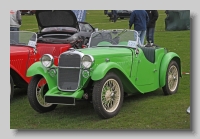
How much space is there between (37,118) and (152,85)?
249 cm

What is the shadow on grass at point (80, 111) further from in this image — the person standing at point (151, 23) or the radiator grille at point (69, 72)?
the person standing at point (151, 23)

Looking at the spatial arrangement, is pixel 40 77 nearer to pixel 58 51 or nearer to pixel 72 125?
pixel 72 125

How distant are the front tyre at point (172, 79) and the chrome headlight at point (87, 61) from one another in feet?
7.59

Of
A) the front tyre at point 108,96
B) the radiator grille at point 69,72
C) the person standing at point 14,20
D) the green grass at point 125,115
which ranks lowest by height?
the green grass at point 125,115


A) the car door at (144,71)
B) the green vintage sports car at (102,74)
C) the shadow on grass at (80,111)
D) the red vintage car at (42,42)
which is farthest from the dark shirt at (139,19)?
the shadow on grass at (80,111)

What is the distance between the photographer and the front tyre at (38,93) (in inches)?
262

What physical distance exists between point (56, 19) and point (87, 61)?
3.66 metres

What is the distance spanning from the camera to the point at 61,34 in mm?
9758

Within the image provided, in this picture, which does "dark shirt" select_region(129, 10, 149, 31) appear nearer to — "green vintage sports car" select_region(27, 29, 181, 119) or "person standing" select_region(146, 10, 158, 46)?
"person standing" select_region(146, 10, 158, 46)

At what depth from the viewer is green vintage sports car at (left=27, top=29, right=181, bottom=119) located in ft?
20.3

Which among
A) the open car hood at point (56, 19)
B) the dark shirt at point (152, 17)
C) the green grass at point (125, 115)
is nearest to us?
the green grass at point (125, 115)

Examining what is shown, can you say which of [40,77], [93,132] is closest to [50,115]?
[40,77]

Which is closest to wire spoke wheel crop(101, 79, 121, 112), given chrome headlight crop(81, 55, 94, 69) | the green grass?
the green grass

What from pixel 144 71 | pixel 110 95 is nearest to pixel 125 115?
pixel 110 95
